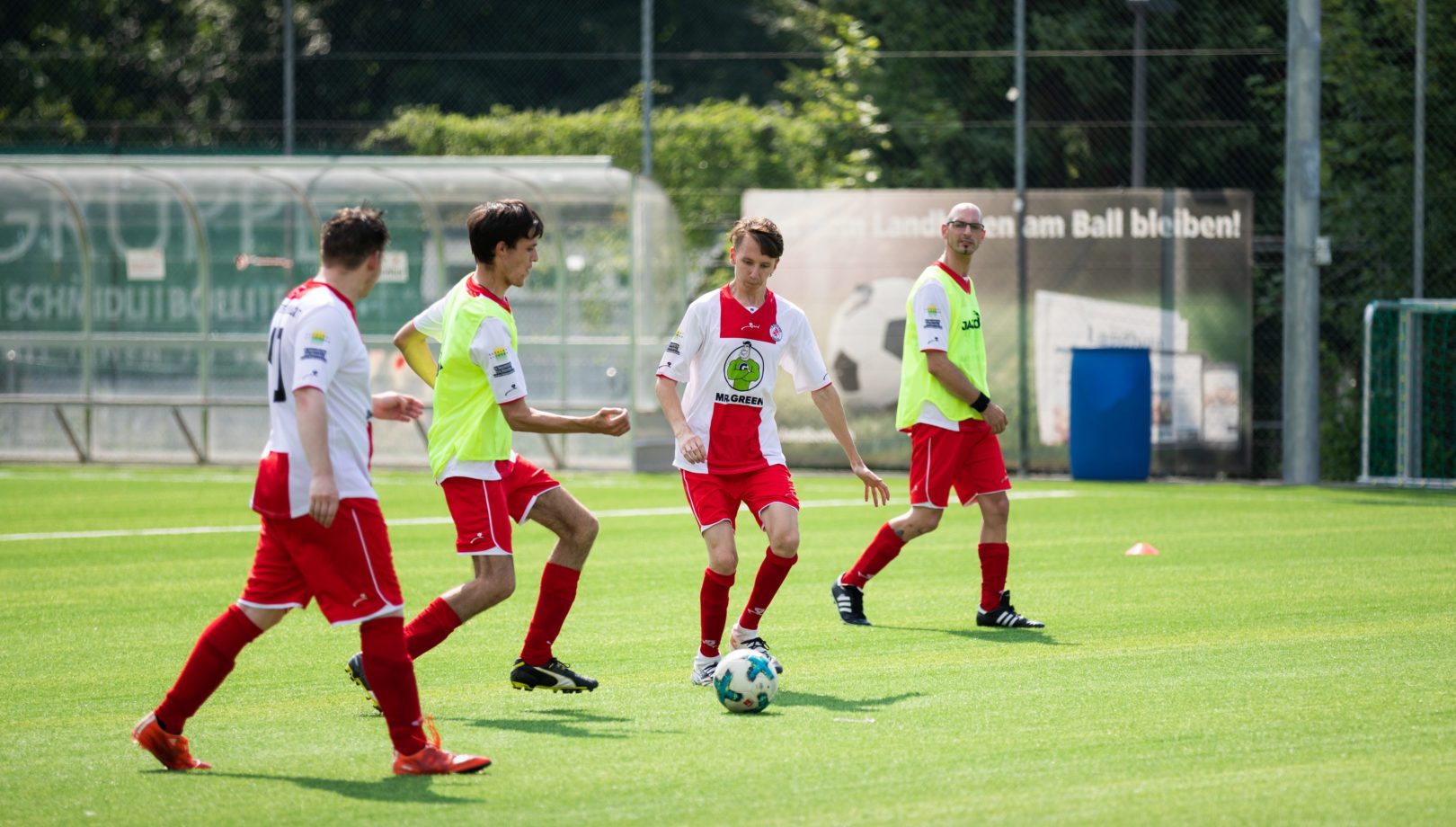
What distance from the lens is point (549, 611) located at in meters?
7.25

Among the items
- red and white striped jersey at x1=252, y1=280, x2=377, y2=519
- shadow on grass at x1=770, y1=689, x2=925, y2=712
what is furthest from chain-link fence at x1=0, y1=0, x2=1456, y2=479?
red and white striped jersey at x1=252, y1=280, x2=377, y2=519

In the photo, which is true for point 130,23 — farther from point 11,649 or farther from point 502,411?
point 502,411

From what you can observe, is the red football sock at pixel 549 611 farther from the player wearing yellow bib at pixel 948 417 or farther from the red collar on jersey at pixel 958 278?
the red collar on jersey at pixel 958 278

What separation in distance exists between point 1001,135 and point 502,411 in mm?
15926

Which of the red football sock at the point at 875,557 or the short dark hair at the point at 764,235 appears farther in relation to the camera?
the red football sock at the point at 875,557

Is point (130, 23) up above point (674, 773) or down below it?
above

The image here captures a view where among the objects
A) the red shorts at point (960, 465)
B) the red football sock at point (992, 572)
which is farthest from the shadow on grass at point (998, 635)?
the red shorts at point (960, 465)

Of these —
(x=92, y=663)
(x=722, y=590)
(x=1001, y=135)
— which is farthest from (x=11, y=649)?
(x=1001, y=135)

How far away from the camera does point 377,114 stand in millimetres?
30406

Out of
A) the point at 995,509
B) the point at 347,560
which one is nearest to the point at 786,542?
the point at 995,509

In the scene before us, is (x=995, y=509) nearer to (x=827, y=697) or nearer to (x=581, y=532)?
(x=827, y=697)

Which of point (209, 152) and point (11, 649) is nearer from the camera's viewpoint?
point (11, 649)

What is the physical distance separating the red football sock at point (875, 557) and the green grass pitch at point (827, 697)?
11.4 inches

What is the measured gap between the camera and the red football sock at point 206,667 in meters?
5.83
